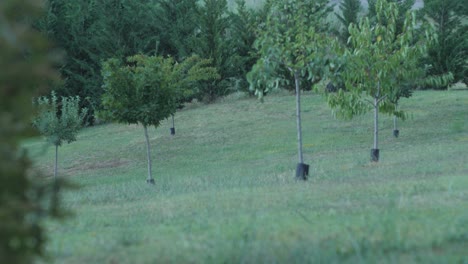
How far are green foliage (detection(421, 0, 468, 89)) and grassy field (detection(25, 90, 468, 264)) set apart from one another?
29.4 ft

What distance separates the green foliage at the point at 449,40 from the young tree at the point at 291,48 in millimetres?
20752

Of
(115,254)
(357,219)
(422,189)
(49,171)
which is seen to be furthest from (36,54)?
(49,171)

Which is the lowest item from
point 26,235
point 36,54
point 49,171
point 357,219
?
point 49,171

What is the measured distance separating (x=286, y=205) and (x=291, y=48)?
624 cm

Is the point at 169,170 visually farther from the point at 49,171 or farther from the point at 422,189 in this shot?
the point at 422,189

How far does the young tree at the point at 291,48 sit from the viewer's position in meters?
14.0

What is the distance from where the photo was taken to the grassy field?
5531mm

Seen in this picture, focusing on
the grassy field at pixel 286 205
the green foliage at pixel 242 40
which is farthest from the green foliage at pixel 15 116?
the green foliage at pixel 242 40

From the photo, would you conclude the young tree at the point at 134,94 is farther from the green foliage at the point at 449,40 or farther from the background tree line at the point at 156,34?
the green foliage at the point at 449,40

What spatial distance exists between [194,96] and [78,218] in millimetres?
30212

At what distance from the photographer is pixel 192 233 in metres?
6.75

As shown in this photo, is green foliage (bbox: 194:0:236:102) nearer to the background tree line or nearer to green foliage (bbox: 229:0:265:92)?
the background tree line

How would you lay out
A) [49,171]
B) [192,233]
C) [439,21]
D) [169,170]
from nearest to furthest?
1. [192,233]
2. [169,170]
3. [49,171]
4. [439,21]

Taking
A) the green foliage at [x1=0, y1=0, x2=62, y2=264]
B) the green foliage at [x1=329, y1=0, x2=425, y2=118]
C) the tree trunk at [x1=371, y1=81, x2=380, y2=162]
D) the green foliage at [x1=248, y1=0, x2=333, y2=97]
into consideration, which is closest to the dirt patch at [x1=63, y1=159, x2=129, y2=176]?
the green foliage at [x1=329, y1=0, x2=425, y2=118]
